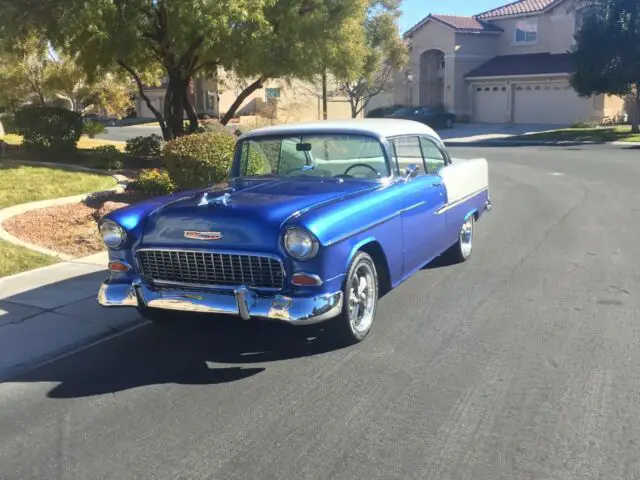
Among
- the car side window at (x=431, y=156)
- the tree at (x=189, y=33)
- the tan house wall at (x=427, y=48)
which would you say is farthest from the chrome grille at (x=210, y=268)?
the tan house wall at (x=427, y=48)

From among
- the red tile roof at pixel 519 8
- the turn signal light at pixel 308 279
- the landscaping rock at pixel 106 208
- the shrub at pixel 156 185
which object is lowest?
the landscaping rock at pixel 106 208

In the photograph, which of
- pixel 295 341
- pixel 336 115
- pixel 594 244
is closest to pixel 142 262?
pixel 295 341

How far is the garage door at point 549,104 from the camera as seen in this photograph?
37438 mm

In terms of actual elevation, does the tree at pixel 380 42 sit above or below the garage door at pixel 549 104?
above

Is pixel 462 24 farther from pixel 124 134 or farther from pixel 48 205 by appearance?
pixel 48 205

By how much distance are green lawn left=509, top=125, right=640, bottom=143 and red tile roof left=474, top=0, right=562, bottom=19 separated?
35.3ft

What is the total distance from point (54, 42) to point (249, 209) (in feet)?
40.6

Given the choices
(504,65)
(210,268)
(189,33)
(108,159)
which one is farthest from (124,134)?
(210,268)

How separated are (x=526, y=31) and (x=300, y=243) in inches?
1643

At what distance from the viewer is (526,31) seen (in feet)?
138

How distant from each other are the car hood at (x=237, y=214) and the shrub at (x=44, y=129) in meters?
10.6

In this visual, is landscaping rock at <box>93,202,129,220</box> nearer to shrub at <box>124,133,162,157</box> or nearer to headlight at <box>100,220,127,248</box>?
headlight at <box>100,220,127,248</box>

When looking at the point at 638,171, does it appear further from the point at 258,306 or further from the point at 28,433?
the point at 28,433

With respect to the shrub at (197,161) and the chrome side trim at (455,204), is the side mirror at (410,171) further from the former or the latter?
the shrub at (197,161)
